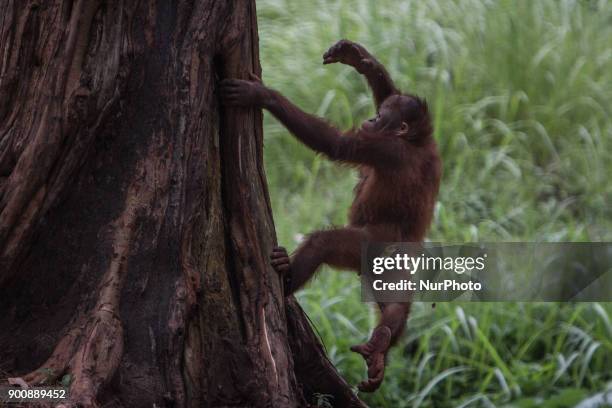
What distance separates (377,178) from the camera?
447cm

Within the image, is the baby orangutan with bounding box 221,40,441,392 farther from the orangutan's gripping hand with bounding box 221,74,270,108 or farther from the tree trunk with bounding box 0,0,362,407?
the tree trunk with bounding box 0,0,362,407

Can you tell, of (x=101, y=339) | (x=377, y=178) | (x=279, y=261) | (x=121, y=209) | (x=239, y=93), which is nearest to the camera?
(x=101, y=339)

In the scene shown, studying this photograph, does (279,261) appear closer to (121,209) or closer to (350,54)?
(121,209)

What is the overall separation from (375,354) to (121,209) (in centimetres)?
129

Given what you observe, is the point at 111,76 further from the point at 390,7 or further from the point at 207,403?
the point at 390,7

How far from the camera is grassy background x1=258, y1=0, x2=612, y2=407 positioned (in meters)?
5.31

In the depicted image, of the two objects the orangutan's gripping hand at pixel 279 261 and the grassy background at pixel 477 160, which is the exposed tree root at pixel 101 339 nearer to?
the orangutan's gripping hand at pixel 279 261

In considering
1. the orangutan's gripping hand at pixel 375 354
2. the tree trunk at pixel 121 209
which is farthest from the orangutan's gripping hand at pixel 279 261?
the orangutan's gripping hand at pixel 375 354

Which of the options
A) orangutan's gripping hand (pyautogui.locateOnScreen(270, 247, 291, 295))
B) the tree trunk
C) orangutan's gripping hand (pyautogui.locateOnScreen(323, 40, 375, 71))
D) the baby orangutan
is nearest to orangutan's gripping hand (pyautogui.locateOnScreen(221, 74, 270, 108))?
the tree trunk

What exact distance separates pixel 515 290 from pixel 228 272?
2.57m

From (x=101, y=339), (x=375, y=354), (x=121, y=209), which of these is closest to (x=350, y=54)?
(x=375, y=354)

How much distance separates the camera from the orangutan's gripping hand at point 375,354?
12.7ft

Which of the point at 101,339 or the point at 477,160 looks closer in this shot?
the point at 101,339

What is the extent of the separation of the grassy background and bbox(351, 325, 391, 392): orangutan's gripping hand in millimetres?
1217
